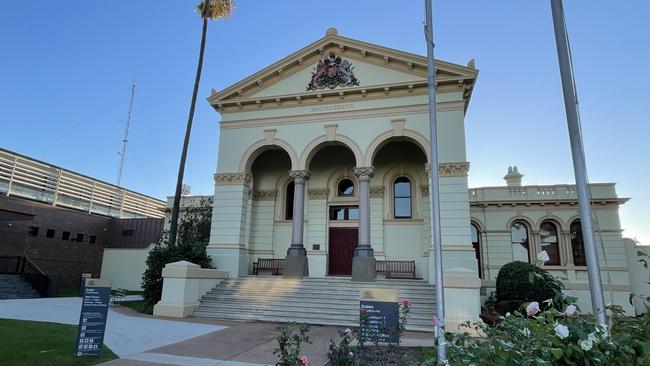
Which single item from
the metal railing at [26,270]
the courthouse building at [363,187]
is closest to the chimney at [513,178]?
the courthouse building at [363,187]

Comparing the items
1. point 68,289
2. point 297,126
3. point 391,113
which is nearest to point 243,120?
point 297,126

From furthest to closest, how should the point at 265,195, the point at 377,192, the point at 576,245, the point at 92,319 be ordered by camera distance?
the point at 576,245 < the point at 265,195 < the point at 377,192 < the point at 92,319

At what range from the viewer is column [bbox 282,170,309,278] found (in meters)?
18.7

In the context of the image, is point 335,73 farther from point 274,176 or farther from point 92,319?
point 92,319

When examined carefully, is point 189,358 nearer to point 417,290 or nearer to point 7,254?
point 417,290

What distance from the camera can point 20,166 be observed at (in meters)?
26.3

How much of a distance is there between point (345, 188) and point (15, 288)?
1814 centimetres

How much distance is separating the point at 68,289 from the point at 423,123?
26.8 metres

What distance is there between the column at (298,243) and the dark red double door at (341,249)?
8.34ft

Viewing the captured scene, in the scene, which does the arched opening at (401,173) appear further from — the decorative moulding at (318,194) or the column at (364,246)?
the decorative moulding at (318,194)

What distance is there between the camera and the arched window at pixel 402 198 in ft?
70.4

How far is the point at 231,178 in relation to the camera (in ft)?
68.8

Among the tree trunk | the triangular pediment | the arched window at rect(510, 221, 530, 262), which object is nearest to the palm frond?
the tree trunk

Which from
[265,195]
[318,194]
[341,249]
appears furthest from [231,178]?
[341,249]
